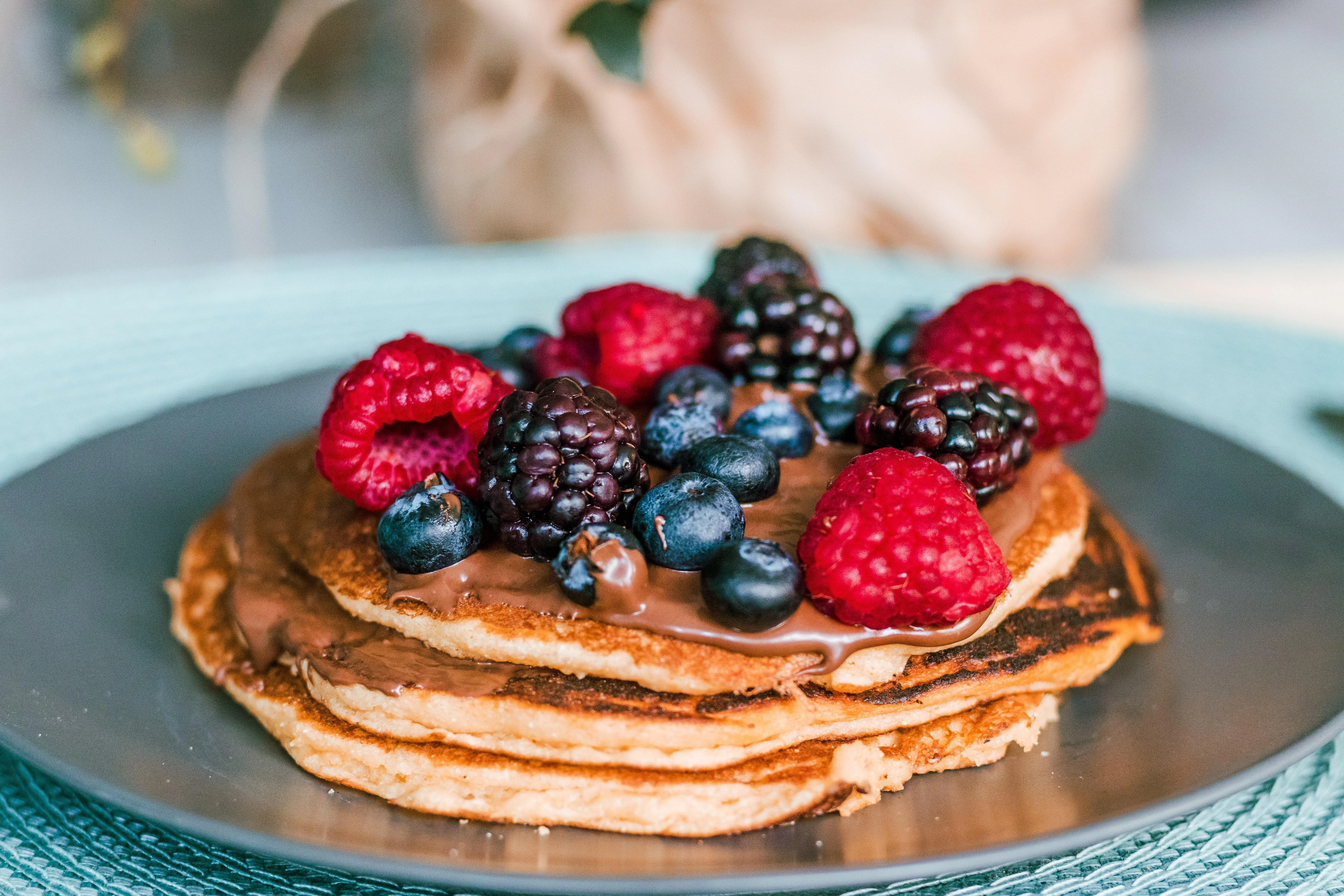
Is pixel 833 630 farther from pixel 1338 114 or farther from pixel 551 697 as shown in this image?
pixel 1338 114

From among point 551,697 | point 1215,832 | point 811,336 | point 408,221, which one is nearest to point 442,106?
point 408,221

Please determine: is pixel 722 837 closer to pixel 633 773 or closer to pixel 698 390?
pixel 633 773

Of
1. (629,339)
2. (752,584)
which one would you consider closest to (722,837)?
(752,584)

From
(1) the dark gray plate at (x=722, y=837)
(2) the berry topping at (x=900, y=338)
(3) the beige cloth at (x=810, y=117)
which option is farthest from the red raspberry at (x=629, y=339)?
(3) the beige cloth at (x=810, y=117)

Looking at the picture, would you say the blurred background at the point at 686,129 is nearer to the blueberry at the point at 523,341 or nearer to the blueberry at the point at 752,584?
the blueberry at the point at 523,341

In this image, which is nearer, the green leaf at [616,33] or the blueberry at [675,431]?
the blueberry at [675,431]

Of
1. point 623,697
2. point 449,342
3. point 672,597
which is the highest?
point 672,597

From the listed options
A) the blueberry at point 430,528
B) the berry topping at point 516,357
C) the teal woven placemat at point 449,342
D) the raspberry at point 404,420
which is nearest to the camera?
the teal woven placemat at point 449,342
